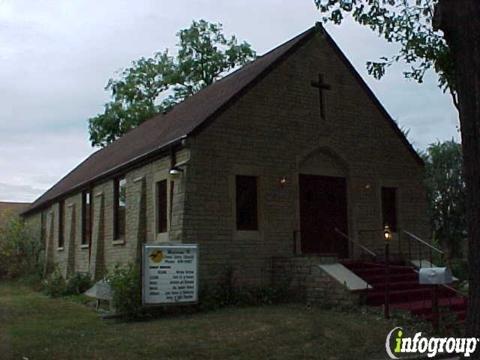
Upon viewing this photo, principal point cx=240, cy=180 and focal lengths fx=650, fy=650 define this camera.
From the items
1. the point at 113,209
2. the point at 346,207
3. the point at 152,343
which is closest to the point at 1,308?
the point at 113,209

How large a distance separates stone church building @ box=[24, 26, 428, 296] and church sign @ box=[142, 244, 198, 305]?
141 cm

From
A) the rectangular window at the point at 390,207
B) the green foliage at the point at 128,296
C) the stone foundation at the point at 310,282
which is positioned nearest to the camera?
the green foliage at the point at 128,296

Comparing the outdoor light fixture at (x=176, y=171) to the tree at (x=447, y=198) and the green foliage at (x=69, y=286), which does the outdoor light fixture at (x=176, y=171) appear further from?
the tree at (x=447, y=198)

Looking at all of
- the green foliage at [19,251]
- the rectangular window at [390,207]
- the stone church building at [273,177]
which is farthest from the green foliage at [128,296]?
the green foliage at [19,251]

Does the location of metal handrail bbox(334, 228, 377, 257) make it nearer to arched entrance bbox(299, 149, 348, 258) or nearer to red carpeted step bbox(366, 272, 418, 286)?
arched entrance bbox(299, 149, 348, 258)

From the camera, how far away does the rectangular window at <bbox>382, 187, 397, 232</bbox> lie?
21.0 m

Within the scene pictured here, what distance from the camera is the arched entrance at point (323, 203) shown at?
19312mm

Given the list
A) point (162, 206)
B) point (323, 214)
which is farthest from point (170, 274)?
point (323, 214)

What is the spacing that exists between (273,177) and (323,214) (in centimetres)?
238

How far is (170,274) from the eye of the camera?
577 inches

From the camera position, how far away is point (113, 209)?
2248cm

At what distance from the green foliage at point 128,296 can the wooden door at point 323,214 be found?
19.9ft

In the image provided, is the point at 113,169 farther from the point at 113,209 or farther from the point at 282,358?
the point at 282,358

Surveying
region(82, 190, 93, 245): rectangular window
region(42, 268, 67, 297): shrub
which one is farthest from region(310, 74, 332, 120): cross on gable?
region(42, 268, 67, 297): shrub
